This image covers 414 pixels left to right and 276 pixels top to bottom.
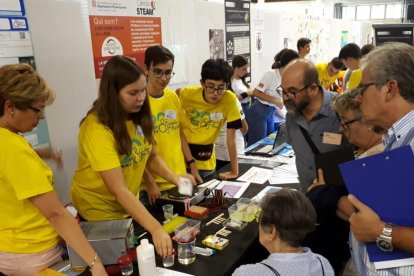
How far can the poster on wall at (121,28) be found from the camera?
95.7 inches

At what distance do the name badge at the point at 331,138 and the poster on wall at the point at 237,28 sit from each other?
2.60 m

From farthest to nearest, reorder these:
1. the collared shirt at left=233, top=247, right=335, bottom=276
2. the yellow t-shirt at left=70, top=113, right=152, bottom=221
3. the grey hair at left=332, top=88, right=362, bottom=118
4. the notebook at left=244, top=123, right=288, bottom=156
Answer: the notebook at left=244, top=123, right=288, bottom=156 < the grey hair at left=332, top=88, right=362, bottom=118 < the yellow t-shirt at left=70, top=113, right=152, bottom=221 < the collared shirt at left=233, top=247, right=335, bottom=276

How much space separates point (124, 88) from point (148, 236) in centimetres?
66

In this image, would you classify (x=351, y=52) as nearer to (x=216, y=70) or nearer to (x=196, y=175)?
(x=216, y=70)

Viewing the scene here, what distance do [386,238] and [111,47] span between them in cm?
218

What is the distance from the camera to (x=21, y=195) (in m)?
1.18

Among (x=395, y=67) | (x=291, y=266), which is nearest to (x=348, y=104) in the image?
(x=395, y=67)

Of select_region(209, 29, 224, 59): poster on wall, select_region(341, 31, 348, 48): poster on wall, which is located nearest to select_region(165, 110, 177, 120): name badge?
select_region(209, 29, 224, 59): poster on wall

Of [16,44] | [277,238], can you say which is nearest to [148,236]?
[277,238]

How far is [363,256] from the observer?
1.25 meters

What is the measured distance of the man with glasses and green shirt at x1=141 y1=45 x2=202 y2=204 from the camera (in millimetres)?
2049

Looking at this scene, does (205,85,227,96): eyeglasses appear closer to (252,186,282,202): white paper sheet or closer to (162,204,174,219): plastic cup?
(252,186,282,202): white paper sheet

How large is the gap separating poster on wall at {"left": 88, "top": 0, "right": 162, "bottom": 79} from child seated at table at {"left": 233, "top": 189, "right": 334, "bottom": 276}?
175cm

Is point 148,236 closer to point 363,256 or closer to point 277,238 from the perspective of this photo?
point 277,238
